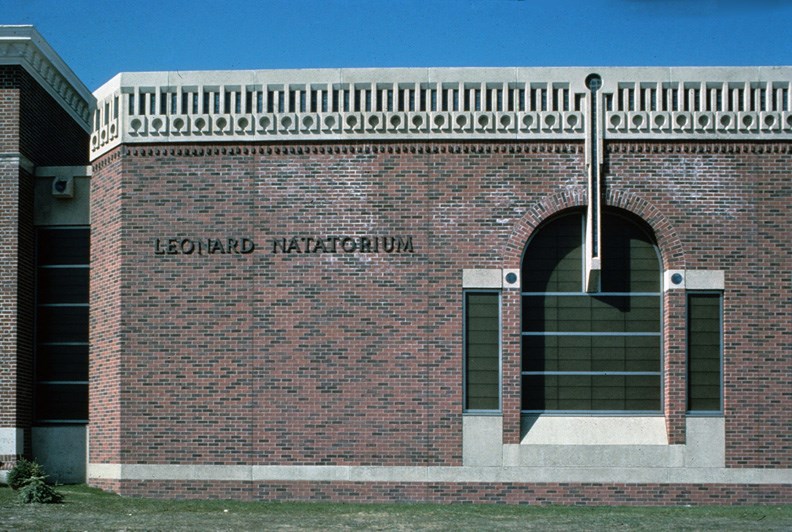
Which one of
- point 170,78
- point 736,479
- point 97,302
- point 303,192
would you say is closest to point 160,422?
point 97,302

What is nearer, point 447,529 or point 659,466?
point 447,529

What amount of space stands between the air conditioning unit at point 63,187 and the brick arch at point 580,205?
→ 10055 mm

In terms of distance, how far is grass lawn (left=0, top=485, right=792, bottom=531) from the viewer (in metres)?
21.8

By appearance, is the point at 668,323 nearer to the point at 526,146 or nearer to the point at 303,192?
the point at 526,146

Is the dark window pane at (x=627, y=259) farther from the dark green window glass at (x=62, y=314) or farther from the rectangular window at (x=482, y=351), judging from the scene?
the dark green window glass at (x=62, y=314)

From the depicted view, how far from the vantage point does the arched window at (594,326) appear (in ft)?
86.7

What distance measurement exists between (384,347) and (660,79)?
26.8 feet

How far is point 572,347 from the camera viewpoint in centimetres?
2648

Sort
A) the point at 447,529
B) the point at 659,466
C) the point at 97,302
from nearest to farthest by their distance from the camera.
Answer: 1. the point at 447,529
2. the point at 659,466
3. the point at 97,302

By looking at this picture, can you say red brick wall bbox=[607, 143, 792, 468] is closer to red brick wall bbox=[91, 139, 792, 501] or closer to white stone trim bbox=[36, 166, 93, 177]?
red brick wall bbox=[91, 139, 792, 501]

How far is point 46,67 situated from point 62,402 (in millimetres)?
7911

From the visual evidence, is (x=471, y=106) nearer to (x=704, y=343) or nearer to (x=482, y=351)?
(x=482, y=351)

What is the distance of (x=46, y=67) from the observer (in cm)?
2969

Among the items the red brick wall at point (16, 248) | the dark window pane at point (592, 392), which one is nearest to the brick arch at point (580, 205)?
the dark window pane at point (592, 392)
